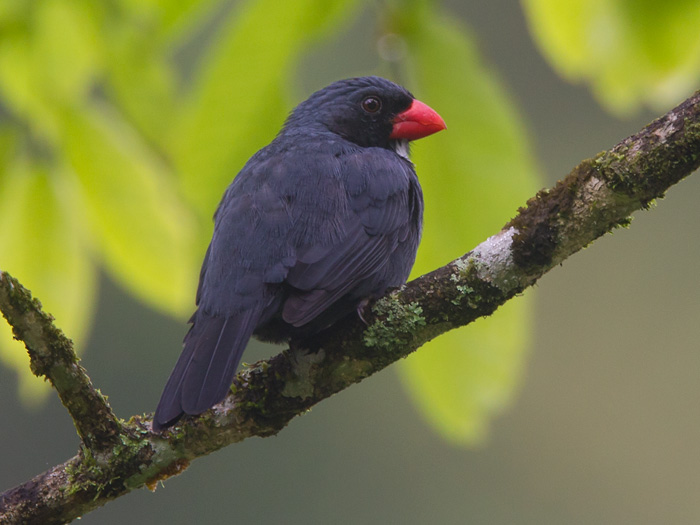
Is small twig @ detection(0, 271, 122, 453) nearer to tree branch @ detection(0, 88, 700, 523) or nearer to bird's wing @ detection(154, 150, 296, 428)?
tree branch @ detection(0, 88, 700, 523)

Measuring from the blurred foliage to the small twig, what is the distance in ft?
0.49

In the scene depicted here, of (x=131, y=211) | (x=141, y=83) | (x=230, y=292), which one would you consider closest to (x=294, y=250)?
(x=230, y=292)

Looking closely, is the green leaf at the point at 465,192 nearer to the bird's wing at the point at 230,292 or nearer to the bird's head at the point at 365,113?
the bird's wing at the point at 230,292

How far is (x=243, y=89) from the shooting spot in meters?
2.41

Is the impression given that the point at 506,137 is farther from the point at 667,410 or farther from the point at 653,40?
the point at 667,410

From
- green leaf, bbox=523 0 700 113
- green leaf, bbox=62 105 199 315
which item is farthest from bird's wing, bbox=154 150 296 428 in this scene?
green leaf, bbox=523 0 700 113

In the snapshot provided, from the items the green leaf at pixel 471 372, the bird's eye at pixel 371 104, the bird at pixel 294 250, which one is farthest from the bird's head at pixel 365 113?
the green leaf at pixel 471 372

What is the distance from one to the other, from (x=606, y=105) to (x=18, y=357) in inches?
79.4

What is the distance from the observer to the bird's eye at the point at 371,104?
14.5 ft

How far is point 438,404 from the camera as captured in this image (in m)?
2.47

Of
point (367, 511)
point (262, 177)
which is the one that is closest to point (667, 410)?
point (367, 511)

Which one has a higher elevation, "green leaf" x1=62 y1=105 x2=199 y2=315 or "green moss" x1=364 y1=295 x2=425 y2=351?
"green leaf" x1=62 y1=105 x2=199 y2=315

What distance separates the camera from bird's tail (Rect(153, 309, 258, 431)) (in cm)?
271

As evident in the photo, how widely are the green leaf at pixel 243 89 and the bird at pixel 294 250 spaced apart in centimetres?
51
